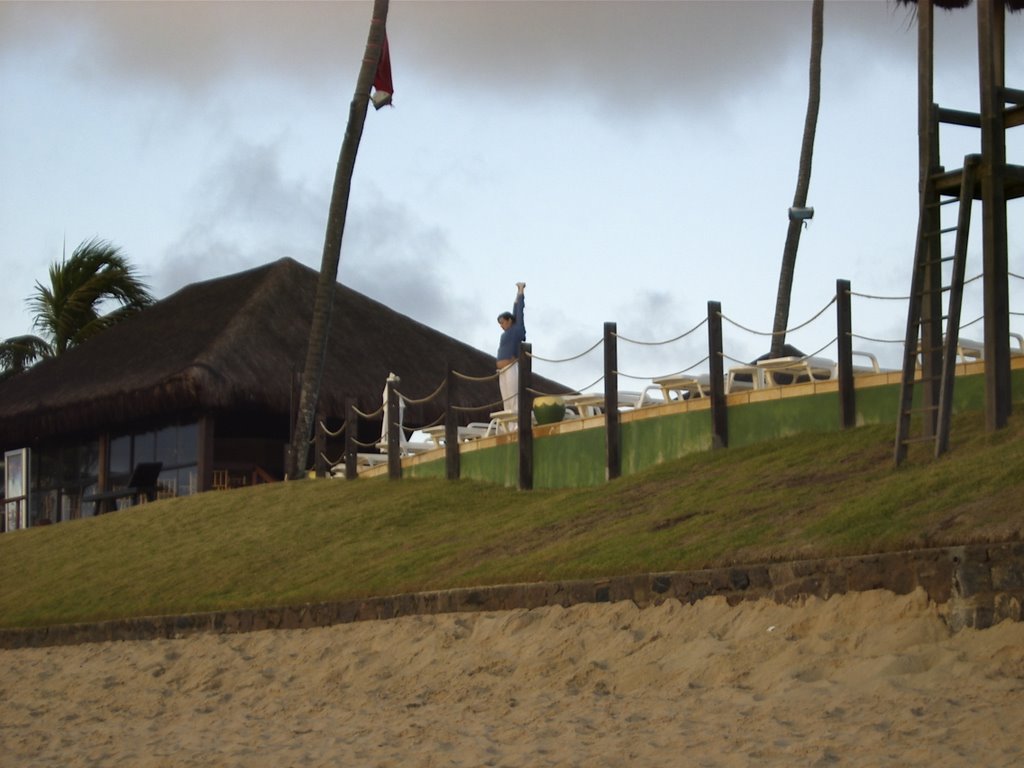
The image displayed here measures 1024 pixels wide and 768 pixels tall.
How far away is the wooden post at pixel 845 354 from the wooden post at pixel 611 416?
2480mm

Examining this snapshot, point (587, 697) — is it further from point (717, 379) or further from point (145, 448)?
point (145, 448)

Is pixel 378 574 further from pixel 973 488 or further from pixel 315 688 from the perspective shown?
pixel 973 488

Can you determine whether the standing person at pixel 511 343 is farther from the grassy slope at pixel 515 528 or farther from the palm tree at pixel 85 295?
the palm tree at pixel 85 295

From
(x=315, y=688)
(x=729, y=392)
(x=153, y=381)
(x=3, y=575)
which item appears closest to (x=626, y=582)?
(x=315, y=688)

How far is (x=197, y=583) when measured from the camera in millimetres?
14000

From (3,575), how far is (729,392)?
30.5 ft

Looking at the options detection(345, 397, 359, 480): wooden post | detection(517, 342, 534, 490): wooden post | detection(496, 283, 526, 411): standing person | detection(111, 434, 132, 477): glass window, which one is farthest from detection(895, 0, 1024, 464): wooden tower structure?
detection(111, 434, 132, 477): glass window

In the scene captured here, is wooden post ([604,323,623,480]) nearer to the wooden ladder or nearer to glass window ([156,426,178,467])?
the wooden ladder

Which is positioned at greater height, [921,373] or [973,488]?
[921,373]

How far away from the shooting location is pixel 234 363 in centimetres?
2333

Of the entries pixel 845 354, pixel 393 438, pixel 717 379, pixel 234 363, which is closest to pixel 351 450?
pixel 393 438

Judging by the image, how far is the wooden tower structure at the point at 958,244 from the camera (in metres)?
10.6

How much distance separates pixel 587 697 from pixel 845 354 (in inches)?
214

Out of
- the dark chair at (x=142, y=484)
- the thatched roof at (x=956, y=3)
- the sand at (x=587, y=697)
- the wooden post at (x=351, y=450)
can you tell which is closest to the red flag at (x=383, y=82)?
the wooden post at (x=351, y=450)
